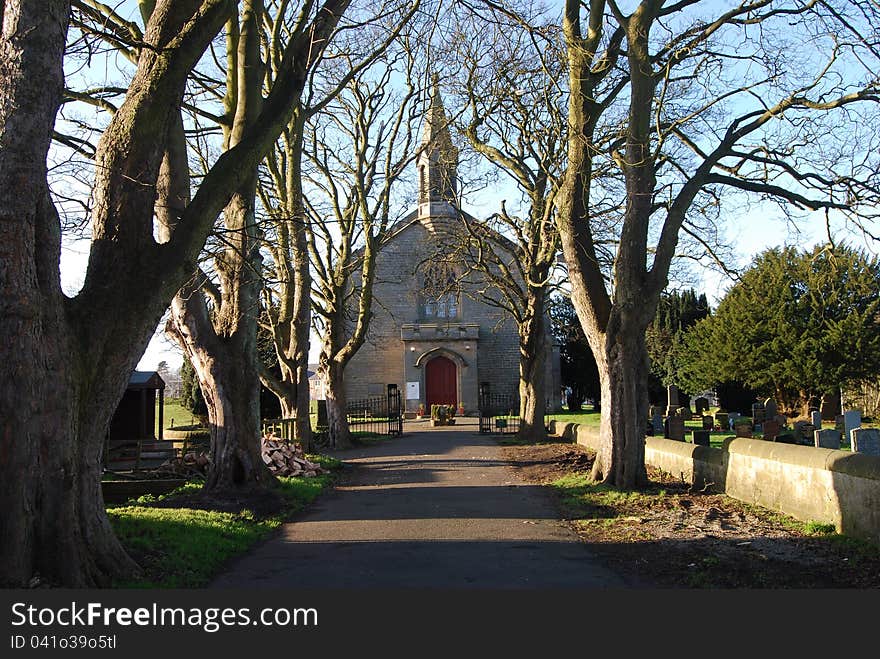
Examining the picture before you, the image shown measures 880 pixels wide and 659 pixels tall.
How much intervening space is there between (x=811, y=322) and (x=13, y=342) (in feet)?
100

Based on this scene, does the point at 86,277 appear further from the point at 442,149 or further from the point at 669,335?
the point at 669,335

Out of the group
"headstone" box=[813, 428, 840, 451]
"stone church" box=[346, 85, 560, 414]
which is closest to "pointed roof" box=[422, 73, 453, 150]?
"headstone" box=[813, 428, 840, 451]

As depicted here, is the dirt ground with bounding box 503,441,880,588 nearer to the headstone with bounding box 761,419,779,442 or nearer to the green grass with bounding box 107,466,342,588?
the green grass with bounding box 107,466,342,588

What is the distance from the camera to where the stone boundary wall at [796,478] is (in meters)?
7.96

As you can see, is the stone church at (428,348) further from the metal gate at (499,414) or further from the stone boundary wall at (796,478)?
the stone boundary wall at (796,478)

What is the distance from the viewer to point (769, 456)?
10.4 m

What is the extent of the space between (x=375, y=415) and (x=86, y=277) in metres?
35.2

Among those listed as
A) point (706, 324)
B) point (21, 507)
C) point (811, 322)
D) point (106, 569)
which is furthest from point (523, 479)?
point (706, 324)

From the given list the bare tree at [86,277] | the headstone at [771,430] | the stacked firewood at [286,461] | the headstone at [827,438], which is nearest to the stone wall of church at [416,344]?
the headstone at [771,430]

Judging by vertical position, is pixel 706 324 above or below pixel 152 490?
above

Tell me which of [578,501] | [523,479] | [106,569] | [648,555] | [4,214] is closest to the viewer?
[4,214]

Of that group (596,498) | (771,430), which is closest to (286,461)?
(596,498)

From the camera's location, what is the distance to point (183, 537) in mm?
8656

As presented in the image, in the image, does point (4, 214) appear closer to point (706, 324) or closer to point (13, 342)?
point (13, 342)
